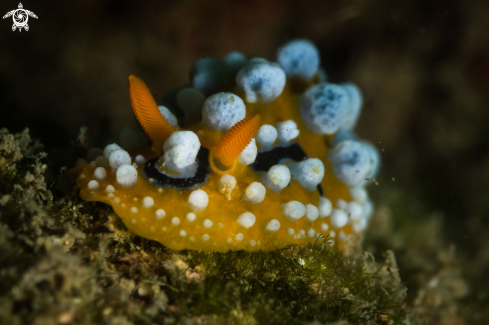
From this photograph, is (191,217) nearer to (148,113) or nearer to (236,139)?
(236,139)

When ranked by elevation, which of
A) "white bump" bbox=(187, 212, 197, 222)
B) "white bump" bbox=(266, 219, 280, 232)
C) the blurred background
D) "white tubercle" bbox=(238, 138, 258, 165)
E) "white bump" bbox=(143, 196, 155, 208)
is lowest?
"white bump" bbox=(266, 219, 280, 232)

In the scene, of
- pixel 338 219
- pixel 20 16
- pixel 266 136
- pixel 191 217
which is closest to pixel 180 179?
pixel 191 217

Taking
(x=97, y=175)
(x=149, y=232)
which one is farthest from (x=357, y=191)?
(x=97, y=175)

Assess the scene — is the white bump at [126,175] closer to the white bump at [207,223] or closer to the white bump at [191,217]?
the white bump at [191,217]

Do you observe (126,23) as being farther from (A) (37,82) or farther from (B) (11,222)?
(B) (11,222)

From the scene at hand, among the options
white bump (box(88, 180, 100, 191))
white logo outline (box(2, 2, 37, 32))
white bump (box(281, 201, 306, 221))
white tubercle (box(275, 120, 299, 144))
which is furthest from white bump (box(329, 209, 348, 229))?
white logo outline (box(2, 2, 37, 32))

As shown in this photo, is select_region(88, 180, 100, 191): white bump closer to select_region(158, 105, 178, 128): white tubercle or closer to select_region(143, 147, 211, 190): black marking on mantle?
select_region(143, 147, 211, 190): black marking on mantle
